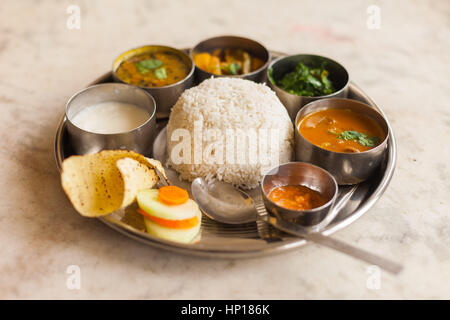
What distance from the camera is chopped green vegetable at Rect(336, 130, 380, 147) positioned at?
252cm

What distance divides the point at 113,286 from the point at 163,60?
183 cm

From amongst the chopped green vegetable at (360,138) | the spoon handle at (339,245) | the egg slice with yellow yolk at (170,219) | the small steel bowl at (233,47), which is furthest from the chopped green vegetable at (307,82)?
the egg slice with yellow yolk at (170,219)

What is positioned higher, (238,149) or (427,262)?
(238,149)

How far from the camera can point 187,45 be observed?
3898mm

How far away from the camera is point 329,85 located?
3.02 meters

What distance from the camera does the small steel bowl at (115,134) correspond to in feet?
8.10

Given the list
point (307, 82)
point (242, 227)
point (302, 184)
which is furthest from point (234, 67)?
point (242, 227)

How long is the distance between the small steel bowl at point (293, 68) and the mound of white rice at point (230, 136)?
188mm

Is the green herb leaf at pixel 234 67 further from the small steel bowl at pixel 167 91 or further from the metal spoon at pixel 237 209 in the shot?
the metal spoon at pixel 237 209

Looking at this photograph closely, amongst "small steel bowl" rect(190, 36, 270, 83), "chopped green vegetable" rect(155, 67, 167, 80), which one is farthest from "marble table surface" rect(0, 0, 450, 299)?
"chopped green vegetable" rect(155, 67, 167, 80)

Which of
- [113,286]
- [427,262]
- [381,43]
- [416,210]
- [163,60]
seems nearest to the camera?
[113,286]

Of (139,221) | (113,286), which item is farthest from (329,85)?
(113,286)

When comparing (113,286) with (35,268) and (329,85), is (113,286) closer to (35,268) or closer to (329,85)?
(35,268)

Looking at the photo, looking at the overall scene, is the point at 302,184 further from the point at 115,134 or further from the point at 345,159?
the point at 115,134
